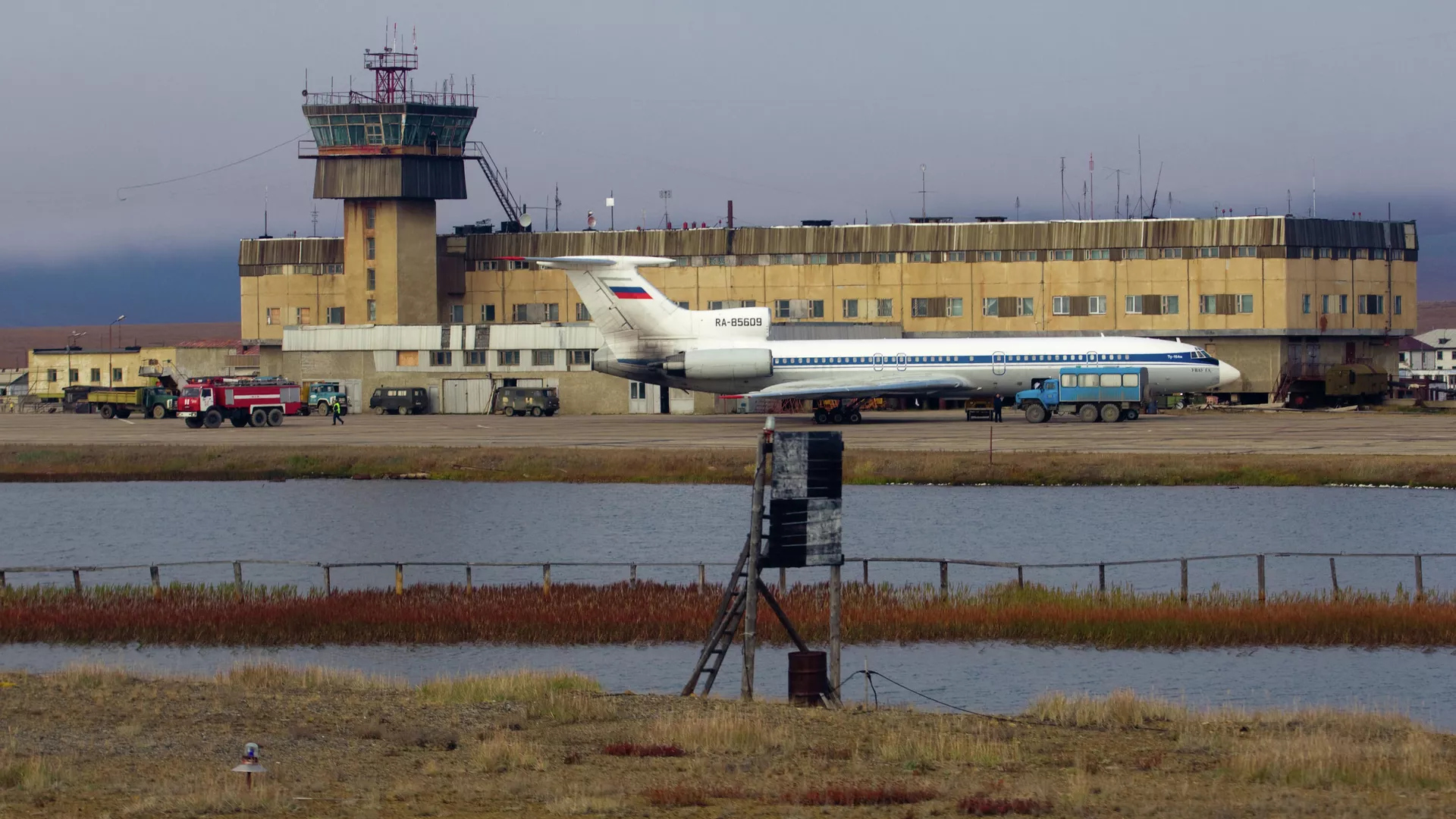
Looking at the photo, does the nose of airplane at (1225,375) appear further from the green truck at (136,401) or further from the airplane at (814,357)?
the green truck at (136,401)

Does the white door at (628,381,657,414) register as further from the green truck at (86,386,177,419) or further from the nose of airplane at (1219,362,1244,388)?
the nose of airplane at (1219,362,1244,388)

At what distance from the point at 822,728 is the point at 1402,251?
104795 millimetres

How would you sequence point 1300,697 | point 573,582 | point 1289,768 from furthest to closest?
1. point 573,582
2. point 1300,697
3. point 1289,768

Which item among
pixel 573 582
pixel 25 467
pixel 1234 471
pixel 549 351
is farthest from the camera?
pixel 549 351

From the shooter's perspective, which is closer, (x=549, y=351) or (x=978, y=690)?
(x=978, y=690)

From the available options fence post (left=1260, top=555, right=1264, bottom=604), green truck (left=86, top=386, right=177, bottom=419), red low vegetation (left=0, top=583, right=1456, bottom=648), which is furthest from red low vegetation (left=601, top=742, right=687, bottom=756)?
green truck (left=86, top=386, right=177, bottom=419)

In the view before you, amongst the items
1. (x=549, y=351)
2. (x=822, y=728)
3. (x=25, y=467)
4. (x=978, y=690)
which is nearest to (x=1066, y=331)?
(x=549, y=351)

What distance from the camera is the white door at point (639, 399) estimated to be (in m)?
102

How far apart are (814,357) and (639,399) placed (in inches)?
971

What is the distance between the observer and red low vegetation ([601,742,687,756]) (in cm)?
1695

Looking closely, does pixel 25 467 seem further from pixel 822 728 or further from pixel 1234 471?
pixel 822 728

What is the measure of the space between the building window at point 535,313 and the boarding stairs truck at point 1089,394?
158ft

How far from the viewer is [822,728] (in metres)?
18.4

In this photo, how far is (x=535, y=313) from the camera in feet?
391
